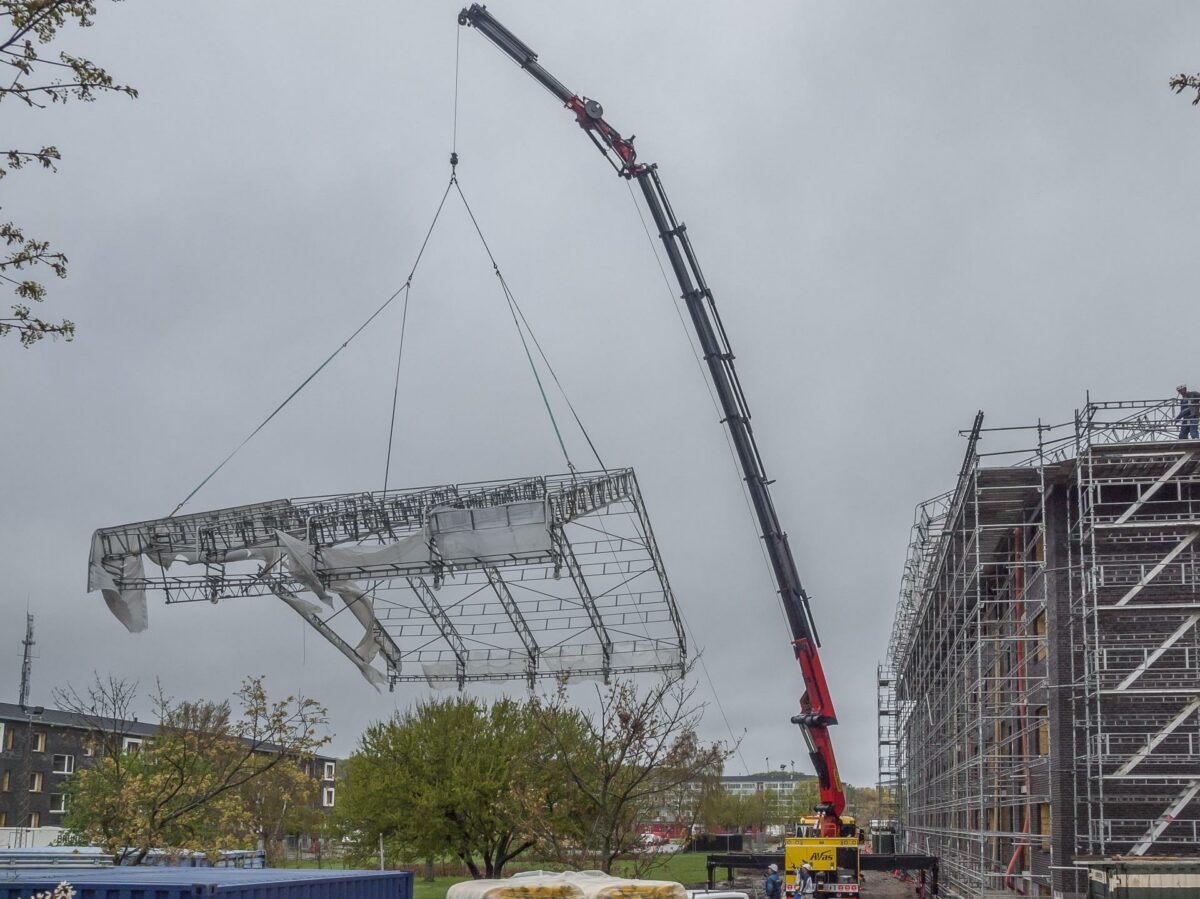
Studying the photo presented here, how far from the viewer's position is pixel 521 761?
43.2 metres

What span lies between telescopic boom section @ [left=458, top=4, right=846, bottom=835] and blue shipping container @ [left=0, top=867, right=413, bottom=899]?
12.5m

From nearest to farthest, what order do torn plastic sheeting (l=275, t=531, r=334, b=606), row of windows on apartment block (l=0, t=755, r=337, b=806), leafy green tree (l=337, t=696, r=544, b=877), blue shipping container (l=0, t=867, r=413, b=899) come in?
blue shipping container (l=0, t=867, r=413, b=899)
torn plastic sheeting (l=275, t=531, r=334, b=606)
leafy green tree (l=337, t=696, r=544, b=877)
row of windows on apartment block (l=0, t=755, r=337, b=806)

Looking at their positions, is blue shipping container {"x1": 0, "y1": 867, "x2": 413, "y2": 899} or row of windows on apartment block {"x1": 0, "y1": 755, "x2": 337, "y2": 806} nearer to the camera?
blue shipping container {"x1": 0, "y1": 867, "x2": 413, "y2": 899}

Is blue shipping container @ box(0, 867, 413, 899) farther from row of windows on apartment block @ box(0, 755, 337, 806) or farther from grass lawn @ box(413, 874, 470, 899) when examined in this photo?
row of windows on apartment block @ box(0, 755, 337, 806)

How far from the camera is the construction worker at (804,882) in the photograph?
30.3m

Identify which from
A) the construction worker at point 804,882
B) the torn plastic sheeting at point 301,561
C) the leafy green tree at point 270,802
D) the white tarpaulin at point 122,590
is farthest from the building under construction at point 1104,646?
the leafy green tree at point 270,802

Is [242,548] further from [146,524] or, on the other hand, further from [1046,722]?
[1046,722]

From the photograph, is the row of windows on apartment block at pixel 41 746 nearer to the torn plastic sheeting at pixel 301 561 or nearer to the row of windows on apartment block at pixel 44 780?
the row of windows on apartment block at pixel 44 780

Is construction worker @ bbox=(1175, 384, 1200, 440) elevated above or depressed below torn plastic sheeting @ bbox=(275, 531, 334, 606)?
above

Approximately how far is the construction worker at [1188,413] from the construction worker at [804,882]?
42.0ft

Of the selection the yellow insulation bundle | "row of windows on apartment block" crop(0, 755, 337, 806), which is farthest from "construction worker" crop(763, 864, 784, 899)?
"row of windows on apartment block" crop(0, 755, 337, 806)

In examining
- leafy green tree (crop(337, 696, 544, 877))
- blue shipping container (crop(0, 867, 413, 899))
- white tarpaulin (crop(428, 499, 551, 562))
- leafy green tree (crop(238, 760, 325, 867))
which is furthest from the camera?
→ leafy green tree (crop(238, 760, 325, 867))

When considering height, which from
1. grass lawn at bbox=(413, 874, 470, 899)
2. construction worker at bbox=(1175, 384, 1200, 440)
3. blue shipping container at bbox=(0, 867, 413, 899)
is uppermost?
construction worker at bbox=(1175, 384, 1200, 440)

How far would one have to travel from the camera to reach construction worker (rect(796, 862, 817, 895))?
99.5 feet
